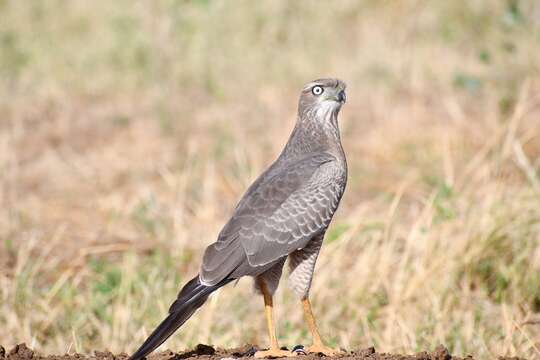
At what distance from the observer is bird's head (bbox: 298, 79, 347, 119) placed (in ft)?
15.6

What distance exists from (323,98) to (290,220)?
28.1 inches

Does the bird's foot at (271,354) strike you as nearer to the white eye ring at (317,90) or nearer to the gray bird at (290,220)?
the gray bird at (290,220)

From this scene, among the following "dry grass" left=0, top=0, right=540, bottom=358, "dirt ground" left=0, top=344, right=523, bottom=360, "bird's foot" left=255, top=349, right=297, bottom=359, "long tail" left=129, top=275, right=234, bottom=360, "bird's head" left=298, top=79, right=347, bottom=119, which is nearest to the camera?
"long tail" left=129, top=275, right=234, bottom=360

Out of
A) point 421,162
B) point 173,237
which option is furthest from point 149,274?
point 421,162

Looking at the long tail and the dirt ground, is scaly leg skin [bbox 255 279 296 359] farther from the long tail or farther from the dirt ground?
the long tail

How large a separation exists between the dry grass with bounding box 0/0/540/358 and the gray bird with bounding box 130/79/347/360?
1150 millimetres

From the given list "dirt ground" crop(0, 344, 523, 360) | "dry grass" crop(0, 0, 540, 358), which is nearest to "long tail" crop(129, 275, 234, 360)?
"dirt ground" crop(0, 344, 523, 360)

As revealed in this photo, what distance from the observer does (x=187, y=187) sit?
862 cm

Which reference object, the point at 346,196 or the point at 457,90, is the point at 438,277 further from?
the point at 457,90

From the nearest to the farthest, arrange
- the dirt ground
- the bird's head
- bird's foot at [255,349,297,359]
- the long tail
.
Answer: the long tail → the dirt ground → bird's foot at [255,349,297,359] → the bird's head

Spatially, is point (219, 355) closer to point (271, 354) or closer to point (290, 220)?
point (271, 354)

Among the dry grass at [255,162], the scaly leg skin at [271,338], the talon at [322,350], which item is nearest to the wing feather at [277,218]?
the scaly leg skin at [271,338]

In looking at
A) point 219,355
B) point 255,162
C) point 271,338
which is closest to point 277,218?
point 271,338

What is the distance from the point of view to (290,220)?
441cm
